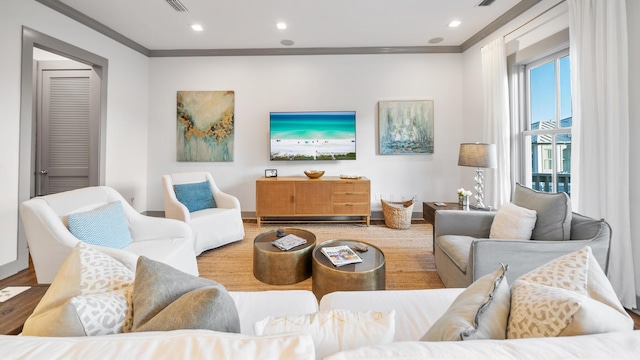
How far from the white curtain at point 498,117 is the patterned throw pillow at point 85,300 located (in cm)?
370

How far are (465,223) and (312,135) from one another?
260 cm

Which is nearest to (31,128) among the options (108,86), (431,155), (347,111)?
(108,86)

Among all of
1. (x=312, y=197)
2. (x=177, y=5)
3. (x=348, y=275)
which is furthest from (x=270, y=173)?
(x=348, y=275)

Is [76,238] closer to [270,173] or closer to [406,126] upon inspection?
[270,173]

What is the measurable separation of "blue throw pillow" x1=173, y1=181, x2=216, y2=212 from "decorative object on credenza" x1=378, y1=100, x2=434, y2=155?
106 inches

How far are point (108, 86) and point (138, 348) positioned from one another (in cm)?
419

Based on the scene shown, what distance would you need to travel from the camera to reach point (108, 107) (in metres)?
3.48

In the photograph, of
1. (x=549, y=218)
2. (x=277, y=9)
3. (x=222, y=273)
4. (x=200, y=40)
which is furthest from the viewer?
(x=200, y=40)

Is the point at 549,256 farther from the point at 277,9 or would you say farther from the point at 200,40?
the point at 200,40

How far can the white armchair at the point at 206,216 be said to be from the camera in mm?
2775

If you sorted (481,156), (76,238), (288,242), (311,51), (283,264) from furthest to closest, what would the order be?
(311,51)
(481,156)
(288,242)
(283,264)
(76,238)

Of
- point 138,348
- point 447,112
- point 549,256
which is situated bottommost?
point 549,256

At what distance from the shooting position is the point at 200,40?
3811 mm

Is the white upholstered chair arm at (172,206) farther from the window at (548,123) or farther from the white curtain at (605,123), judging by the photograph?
the window at (548,123)
